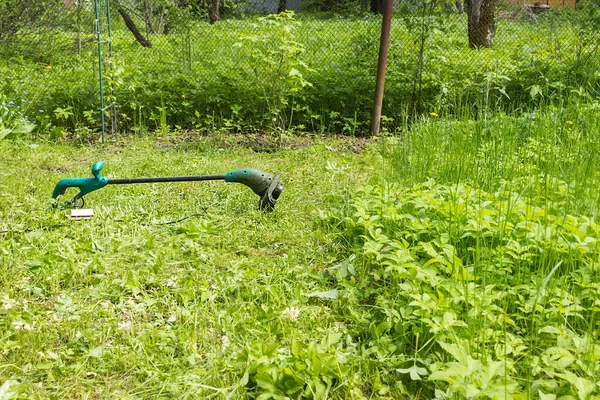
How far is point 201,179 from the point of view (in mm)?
3932

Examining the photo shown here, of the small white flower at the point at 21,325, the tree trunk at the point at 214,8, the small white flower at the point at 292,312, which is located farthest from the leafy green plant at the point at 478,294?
the tree trunk at the point at 214,8

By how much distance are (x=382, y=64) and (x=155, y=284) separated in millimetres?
3758

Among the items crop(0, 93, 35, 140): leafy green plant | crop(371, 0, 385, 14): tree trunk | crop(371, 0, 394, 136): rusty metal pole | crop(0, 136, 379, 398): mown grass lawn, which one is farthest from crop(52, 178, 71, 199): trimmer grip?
crop(371, 0, 385, 14): tree trunk

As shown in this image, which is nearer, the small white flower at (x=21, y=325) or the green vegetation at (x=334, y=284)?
the green vegetation at (x=334, y=284)

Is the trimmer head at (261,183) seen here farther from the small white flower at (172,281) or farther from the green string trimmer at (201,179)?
the small white flower at (172,281)

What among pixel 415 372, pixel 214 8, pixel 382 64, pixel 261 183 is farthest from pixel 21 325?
pixel 214 8

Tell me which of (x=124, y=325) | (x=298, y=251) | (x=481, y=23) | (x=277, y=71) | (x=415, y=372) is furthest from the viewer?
(x=481, y=23)

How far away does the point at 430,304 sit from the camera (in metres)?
2.37

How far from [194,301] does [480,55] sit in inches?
201

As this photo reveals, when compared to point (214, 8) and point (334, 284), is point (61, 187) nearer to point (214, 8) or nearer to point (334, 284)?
point (334, 284)

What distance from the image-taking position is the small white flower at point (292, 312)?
275cm

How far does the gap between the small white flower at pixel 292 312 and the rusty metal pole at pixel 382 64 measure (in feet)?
12.3

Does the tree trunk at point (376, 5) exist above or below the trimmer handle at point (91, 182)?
above

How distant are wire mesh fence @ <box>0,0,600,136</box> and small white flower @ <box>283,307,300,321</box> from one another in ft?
11.4
